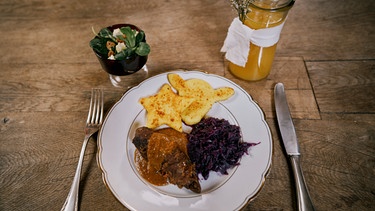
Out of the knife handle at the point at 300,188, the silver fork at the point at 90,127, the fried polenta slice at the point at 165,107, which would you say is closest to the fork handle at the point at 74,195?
the silver fork at the point at 90,127

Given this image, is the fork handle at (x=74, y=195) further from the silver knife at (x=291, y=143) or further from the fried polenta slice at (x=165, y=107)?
the silver knife at (x=291, y=143)

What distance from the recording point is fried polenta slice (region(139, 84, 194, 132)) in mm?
1697

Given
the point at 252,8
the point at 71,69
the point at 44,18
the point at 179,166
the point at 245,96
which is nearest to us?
the point at 179,166

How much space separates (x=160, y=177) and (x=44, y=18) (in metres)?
2.25

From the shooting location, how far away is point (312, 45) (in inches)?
88.3

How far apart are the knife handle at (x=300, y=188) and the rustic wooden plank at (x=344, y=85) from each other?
56cm

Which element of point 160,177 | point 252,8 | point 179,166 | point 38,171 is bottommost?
point 38,171

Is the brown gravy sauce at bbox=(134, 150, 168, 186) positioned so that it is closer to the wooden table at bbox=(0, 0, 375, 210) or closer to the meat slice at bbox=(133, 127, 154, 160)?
the meat slice at bbox=(133, 127, 154, 160)

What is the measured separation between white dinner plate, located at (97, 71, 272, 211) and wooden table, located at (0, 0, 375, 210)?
0.15 metres

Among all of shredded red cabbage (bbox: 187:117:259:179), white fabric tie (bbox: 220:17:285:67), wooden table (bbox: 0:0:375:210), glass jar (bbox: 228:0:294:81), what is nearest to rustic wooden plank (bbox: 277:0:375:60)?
wooden table (bbox: 0:0:375:210)

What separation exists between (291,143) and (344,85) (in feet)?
2.62

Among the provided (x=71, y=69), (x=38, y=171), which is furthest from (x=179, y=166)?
(x=71, y=69)

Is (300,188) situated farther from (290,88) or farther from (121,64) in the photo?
(121,64)

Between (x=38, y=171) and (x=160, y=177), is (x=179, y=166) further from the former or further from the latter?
(x=38, y=171)
